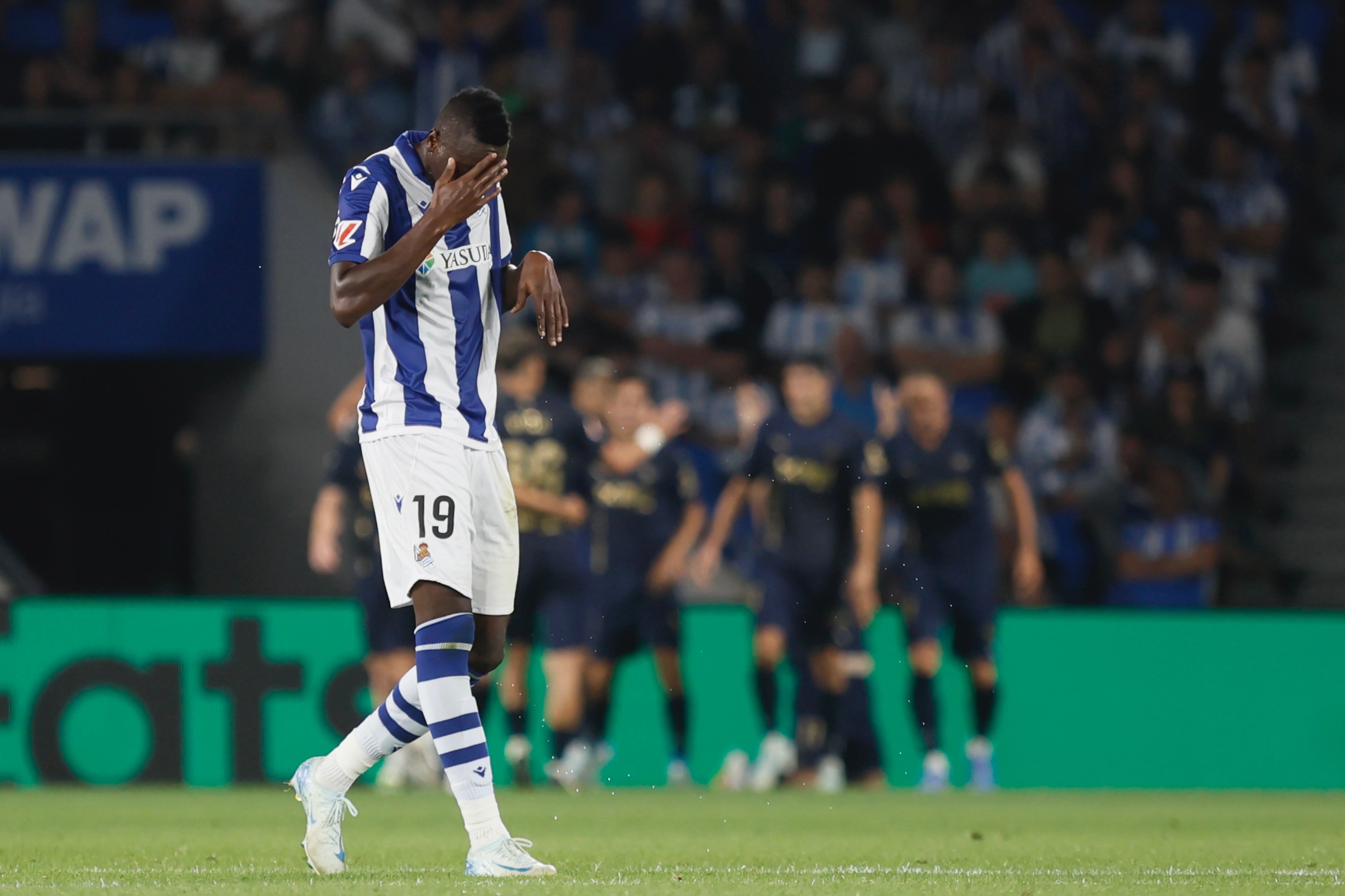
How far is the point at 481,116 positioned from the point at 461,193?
0.27 m

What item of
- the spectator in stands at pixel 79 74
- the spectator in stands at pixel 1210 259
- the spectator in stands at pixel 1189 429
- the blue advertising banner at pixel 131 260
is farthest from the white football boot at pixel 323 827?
the spectator in stands at pixel 1210 259

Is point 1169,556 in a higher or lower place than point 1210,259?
lower

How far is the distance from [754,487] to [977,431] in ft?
4.30

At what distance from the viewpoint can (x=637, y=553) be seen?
40.8ft

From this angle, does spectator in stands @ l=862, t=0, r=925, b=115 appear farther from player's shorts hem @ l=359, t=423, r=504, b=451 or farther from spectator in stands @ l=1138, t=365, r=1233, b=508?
player's shorts hem @ l=359, t=423, r=504, b=451

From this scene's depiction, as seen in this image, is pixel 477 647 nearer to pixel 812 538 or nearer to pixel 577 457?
pixel 577 457

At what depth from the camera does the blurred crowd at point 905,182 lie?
14.4 m

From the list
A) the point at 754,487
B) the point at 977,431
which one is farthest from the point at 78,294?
the point at 977,431

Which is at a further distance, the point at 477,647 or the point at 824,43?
the point at 824,43

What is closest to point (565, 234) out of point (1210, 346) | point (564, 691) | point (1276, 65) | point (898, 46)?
point (898, 46)

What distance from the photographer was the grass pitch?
611cm

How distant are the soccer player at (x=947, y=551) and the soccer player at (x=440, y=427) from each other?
5.86 m

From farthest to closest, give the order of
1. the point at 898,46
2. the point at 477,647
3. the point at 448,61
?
the point at 898,46 → the point at 448,61 → the point at 477,647

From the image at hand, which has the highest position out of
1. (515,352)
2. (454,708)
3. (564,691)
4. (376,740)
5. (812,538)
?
(515,352)
